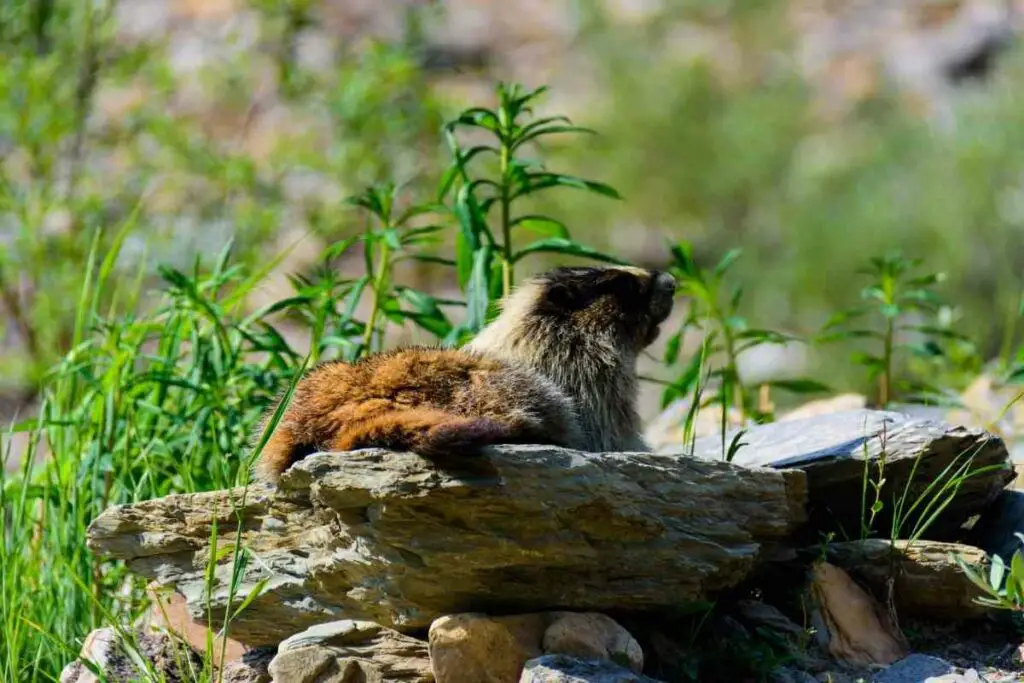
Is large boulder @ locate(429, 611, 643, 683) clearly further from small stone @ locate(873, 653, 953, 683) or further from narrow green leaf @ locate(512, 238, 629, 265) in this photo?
narrow green leaf @ locate(512, 238, 629, 265)

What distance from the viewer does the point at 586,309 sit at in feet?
15.8

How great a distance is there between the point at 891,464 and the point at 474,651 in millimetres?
1526

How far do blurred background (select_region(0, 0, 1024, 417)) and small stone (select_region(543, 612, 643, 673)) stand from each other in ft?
8.72

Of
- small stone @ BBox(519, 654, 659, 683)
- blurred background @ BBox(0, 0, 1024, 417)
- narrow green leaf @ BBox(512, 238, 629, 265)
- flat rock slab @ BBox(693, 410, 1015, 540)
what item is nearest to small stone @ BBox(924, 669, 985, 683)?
flat rock slab @ BBox(693, 410, 1015, 540)

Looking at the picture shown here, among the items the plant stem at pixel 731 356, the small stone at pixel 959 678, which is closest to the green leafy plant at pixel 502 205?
the plant stem at pixel 731 356

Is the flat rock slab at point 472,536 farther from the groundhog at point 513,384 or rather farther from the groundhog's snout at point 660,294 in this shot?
the groundhog's snout at point 660,294

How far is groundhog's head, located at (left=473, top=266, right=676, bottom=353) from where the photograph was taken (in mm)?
4688

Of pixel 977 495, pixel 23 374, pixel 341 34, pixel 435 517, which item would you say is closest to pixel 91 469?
pixel 435 517

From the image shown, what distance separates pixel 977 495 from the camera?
459cm

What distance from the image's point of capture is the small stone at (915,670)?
4039 millimetres

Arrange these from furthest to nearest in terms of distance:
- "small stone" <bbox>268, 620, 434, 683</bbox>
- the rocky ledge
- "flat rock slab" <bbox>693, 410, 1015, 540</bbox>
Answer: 1. "flat rock slab" <bbox>693, 410, 1015, 540</bbox>
2. "small stone" <bbox>268, 620, 434, 683</bbox>
3. the rocky ledge

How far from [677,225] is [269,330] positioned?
2016 centimetres

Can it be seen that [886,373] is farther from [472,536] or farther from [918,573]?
[472,536]

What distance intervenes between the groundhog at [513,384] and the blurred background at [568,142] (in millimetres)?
1819
